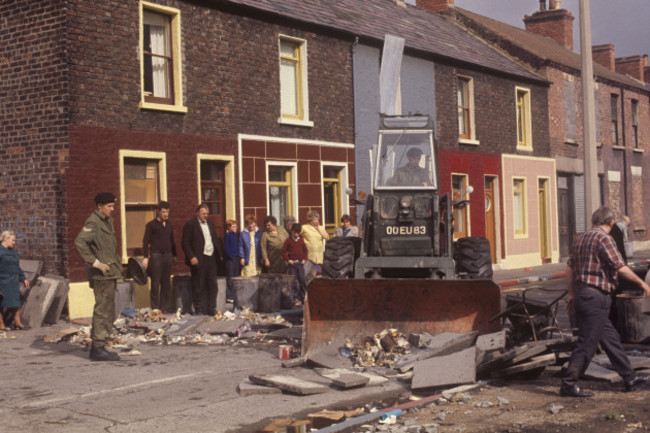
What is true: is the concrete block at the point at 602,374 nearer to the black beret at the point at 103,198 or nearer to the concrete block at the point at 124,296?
the black beret at the point at 103,198

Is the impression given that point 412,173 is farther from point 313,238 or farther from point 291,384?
point 313,238

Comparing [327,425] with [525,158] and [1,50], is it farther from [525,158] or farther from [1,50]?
[525,158]

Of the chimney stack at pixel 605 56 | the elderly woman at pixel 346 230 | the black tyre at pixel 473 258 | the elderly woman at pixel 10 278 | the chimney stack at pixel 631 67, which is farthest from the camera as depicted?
the chimney stack at pixel 631 67

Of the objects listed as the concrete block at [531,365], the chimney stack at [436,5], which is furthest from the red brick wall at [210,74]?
the chimney stack at [436,5]

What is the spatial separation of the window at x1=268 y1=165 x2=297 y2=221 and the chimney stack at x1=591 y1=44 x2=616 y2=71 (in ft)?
85.8

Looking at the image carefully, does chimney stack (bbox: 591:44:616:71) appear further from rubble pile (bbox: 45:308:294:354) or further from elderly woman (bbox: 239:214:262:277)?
rubble pile (bbox: 45:308:294:354)

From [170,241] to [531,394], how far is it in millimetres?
8582

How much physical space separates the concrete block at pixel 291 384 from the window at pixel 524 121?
22.7 m

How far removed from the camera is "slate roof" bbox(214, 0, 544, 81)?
20.2 m

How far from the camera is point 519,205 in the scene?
29625 mm

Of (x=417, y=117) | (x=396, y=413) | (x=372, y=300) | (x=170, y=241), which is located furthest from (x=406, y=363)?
(x=170, y=241)

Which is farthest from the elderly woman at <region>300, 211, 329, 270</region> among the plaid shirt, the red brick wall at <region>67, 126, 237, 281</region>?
the plaid shirt

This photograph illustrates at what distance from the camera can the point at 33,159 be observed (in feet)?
50.3

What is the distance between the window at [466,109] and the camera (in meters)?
26.8
